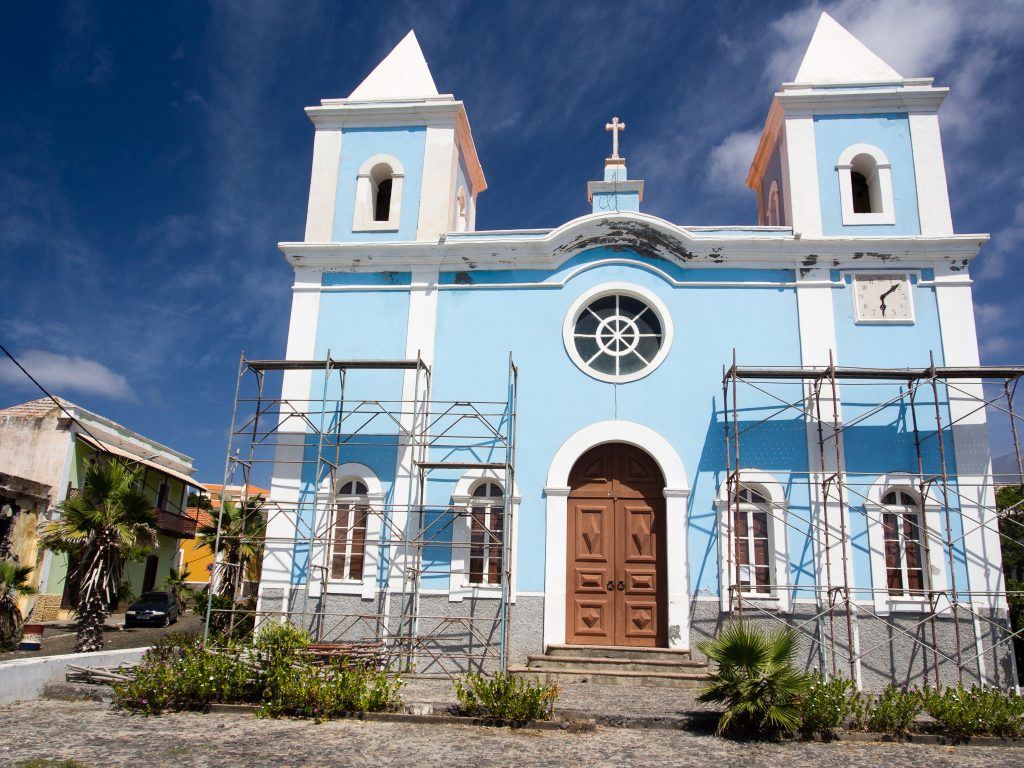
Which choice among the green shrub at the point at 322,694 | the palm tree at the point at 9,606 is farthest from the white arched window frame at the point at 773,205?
the palm tree at the point at 9,606

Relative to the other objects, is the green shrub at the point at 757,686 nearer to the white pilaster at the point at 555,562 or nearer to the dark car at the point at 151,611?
the white pilaster at the point at 555,562

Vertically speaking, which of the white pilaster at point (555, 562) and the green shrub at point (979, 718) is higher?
the white pilaster at point (555, 562)

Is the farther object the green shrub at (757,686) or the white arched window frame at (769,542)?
the white arched window frame at (769,542)

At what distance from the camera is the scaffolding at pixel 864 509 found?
10.7 m

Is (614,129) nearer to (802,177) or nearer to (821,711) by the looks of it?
(802,177)

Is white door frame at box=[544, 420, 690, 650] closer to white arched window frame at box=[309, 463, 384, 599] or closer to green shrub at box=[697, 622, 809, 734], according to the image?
white arched window frame at box=[309, 463, 384, 599]

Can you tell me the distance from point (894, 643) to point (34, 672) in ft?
34.4

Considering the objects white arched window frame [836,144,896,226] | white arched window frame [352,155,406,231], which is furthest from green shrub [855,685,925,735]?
white arched window frame [352,155,406,231]

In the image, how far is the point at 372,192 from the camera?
1389cm

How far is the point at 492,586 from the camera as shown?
11.5 meters

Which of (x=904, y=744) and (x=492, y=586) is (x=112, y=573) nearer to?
(x=492, y=586)

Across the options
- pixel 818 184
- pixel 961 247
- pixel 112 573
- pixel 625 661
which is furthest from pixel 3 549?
pixel 961 247

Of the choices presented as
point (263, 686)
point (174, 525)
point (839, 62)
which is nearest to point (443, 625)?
point (263, 686)

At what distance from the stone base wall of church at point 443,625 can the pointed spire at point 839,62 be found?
9.66 meters
